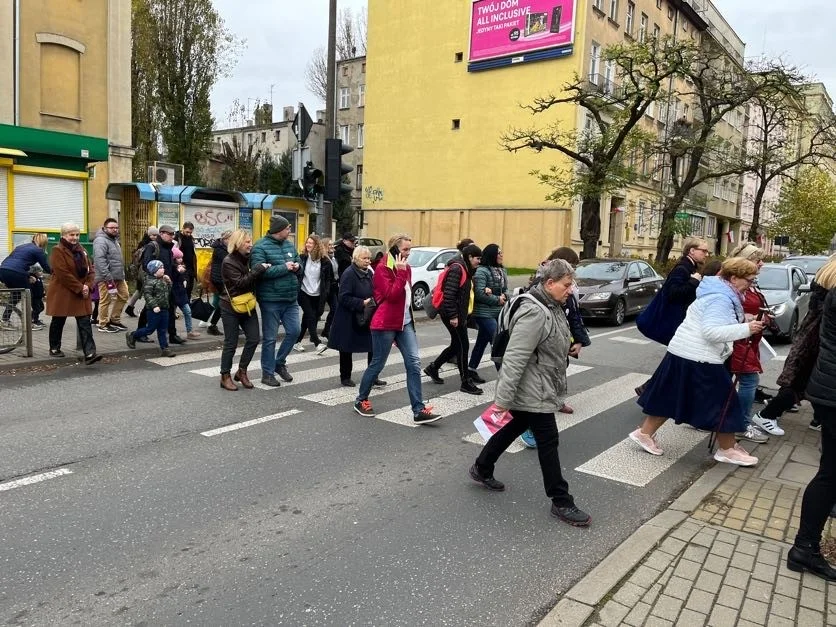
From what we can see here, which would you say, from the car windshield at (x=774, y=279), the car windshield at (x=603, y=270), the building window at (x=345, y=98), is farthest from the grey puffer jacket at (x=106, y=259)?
the building window at (x=345, y=98)

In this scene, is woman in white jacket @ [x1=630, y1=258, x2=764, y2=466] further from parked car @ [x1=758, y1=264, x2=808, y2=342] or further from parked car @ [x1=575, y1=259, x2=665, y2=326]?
parked car @ [x1=575, y1=259, x2=665, y2=326]

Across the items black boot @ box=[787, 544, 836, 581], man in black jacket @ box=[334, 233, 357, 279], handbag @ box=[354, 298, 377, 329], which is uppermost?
man in black jacket @ box=[334, 233, 357, 279]

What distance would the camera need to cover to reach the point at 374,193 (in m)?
40.7

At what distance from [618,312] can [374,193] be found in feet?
90.3

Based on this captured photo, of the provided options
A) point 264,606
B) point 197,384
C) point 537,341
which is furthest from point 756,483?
point 197,384

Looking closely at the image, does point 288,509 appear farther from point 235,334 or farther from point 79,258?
point 79,258

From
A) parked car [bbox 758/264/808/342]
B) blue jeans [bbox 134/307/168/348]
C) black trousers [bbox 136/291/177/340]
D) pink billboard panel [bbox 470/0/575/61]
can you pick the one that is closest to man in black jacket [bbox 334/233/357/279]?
black trousers [bbox 136/291/177/340]

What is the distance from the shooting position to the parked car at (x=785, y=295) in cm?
1281

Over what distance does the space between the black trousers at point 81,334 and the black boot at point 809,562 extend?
801 cm

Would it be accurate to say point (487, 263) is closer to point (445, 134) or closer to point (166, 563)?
point (166, 563)

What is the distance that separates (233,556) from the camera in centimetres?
368

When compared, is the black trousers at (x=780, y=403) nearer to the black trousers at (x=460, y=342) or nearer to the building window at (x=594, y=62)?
the black trousers at (x=460, y=342)

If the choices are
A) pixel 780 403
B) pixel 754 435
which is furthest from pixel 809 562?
pixel 780 403

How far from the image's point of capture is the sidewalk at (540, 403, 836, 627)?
3.13 m
